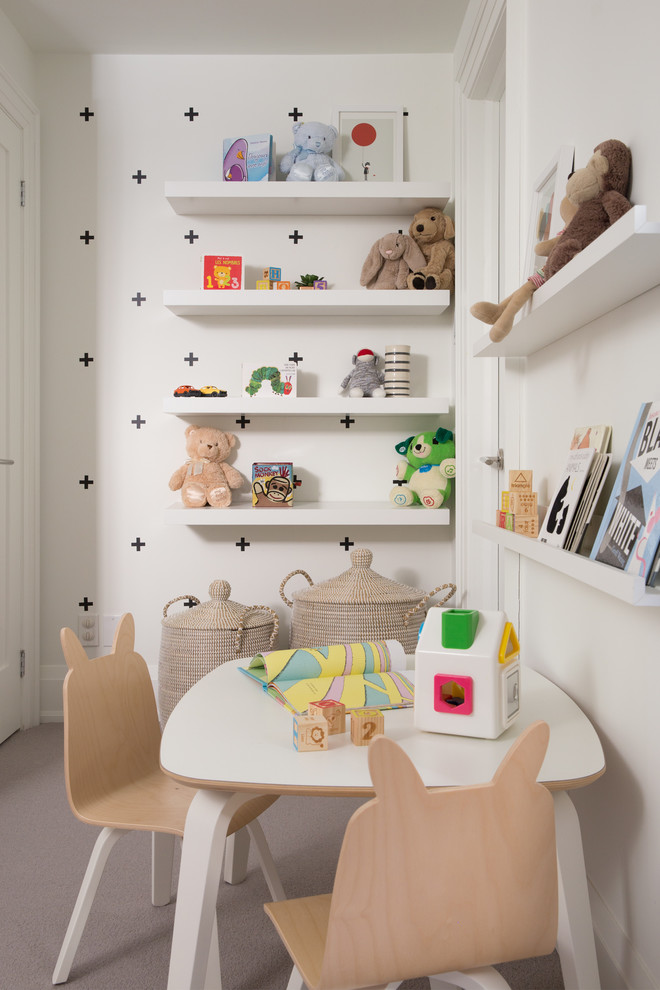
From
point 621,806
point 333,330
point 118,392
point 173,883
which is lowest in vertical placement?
point 173,883

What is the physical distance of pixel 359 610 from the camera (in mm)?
2502

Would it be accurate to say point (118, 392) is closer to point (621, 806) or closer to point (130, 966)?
point (130, 966)

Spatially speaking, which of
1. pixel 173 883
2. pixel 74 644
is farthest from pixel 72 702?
pixel 173 883

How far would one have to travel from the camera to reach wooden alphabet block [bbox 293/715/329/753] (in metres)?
1.06

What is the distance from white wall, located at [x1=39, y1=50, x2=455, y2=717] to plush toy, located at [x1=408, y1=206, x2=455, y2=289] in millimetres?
170

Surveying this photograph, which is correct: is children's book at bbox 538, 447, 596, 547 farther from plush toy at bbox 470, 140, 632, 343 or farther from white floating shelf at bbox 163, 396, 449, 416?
white floating shelf at bbox 163, 396, 449, 416

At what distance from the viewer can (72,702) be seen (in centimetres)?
132

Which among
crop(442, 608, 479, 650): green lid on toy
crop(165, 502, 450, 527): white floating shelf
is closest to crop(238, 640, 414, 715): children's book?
crop(442, 608, 479, 650): green lid on toy

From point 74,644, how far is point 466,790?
899mm

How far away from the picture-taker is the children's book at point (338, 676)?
50.1 inches

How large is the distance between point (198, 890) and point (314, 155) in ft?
8.09

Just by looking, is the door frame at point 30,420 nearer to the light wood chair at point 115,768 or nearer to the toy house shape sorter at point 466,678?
the light wood chair at point 115,768

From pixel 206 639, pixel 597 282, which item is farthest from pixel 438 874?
pixel 206 639

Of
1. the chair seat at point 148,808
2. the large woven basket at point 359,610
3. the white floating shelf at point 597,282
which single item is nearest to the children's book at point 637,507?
the white floating shelf at point 597,282
